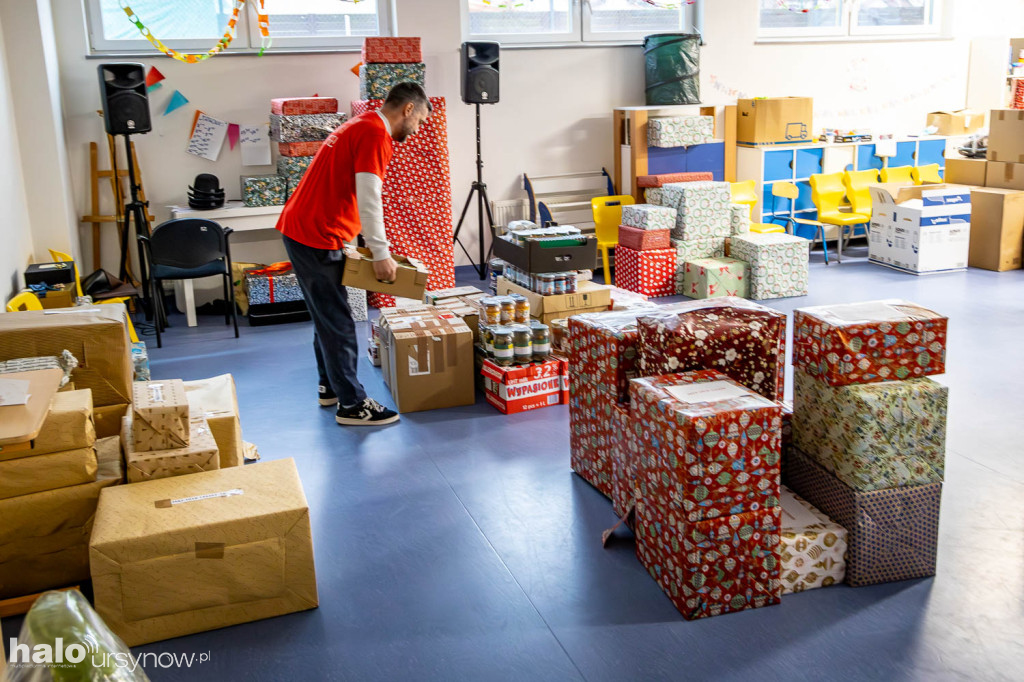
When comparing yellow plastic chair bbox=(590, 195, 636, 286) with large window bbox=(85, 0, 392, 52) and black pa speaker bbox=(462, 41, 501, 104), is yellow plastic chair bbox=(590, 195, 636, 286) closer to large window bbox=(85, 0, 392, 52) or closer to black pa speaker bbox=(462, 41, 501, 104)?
black pa speaker bbox=(462, 41, 501, 104)

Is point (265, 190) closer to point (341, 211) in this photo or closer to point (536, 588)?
point (341, 211)

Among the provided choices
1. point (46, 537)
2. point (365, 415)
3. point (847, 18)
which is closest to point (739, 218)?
point (847, 18)

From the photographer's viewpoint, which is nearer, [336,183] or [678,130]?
[336,183]

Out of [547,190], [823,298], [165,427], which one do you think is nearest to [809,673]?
[165,427]

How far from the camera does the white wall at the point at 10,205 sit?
4.91 metres

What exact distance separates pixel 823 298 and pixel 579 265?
2.73 m

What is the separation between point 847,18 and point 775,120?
1883mm

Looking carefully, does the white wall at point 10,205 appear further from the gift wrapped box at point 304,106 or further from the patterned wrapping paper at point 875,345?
the patterned wrapping paper at point 875,345

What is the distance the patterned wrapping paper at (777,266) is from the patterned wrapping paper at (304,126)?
336 cm

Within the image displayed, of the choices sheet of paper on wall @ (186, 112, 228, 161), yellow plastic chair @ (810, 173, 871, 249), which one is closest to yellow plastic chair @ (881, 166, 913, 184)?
yellow plastic chair @ (810, 173, 871, 249)

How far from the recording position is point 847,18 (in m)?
9.27

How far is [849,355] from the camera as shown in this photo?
2.71 metres

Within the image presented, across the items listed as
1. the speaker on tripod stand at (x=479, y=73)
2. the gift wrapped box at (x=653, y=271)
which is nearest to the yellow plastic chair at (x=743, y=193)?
the gift wrapped box at (x=653, y=271)

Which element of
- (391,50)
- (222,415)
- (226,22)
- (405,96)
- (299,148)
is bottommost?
(222,415)
